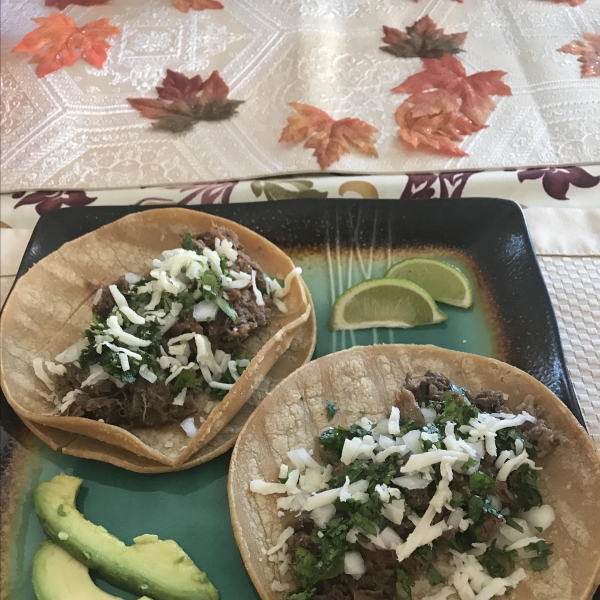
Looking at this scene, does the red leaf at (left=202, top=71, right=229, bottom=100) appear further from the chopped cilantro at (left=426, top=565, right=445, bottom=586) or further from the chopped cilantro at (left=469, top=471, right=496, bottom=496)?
the chopped cilantro at (left=426, top=565, right=445, bottom=586)

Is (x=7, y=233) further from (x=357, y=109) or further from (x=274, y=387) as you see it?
(x=357, y=109)

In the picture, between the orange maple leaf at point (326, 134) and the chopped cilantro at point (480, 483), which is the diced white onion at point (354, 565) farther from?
the orange maple leaf at point (326, 134)

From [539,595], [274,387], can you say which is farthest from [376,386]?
[539,595]

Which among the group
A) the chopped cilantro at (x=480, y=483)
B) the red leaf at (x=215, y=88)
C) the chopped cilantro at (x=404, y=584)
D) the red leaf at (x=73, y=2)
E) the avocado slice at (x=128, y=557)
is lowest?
the chopped cilantro at (x=404, y=584)

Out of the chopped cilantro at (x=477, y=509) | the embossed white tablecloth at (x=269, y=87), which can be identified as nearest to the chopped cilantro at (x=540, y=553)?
the chopped cilantro at (x=477, y=509)

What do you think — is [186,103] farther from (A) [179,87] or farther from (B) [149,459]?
(B) [149,459]
